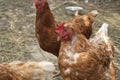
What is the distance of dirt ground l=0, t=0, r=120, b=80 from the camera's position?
17.5 feet

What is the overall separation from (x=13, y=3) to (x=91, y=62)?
383 centimetres

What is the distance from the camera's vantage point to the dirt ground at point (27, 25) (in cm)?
532

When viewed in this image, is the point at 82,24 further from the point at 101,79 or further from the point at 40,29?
the point at 101,79

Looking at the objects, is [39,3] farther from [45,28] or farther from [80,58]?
[80,58]

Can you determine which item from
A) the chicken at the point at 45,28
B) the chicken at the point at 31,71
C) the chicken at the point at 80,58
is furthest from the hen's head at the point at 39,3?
the chicken at the point at 31,71

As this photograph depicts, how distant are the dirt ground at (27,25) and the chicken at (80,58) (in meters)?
1.09

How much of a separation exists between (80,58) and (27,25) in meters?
2.77

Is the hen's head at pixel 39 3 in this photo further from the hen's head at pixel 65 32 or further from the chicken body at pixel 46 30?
the hen's head at pixel 65 32

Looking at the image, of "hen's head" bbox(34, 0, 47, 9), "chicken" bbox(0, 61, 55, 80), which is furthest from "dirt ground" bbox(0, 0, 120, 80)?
"chicken" bbox(0, 61, 55, 80)

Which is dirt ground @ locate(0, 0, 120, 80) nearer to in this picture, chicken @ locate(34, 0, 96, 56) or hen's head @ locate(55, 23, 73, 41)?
chicken @ locate(34, 0, 96, 56)

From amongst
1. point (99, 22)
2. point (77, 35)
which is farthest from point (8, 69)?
point (99, 22)

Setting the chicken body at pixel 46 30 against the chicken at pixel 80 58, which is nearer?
the chicken at pixel 80 58

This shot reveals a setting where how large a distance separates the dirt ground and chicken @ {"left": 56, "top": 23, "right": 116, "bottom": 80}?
1091 millimetres

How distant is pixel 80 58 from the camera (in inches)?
143
